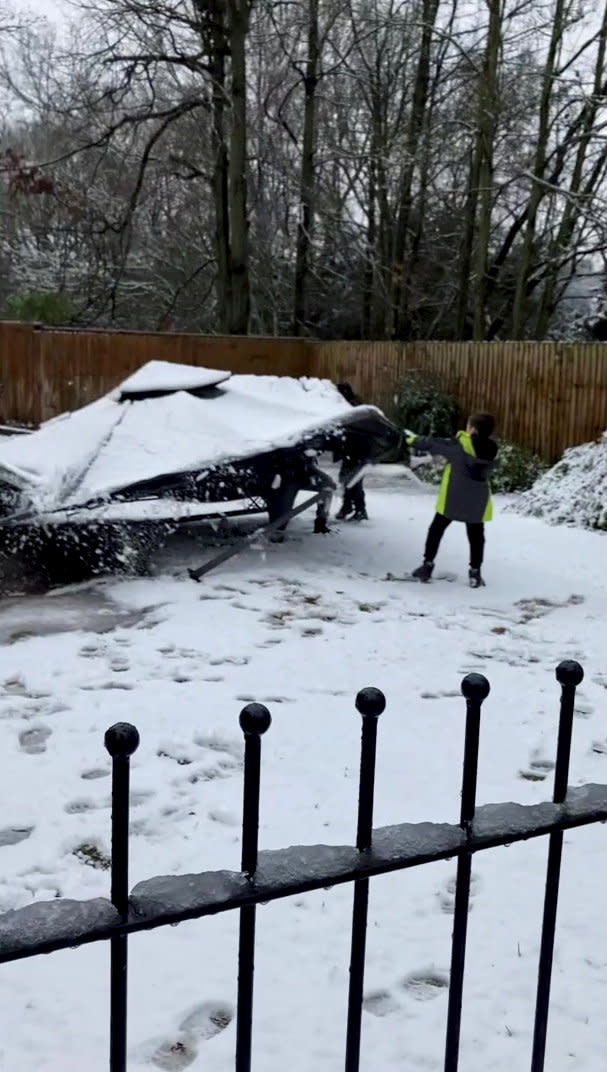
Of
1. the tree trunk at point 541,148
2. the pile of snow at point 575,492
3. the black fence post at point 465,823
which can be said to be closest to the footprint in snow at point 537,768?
the black fence post at point 465,823

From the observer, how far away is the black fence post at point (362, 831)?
164 centimetres

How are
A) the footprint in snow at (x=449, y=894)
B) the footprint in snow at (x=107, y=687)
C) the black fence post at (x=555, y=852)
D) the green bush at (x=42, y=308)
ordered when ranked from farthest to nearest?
the green bush at (x=42, y=308) → the footprint in snow at (x=107, y=687) → the footprint in snow at (x=449, y=894) → the black fence post at (x=555, y=852)

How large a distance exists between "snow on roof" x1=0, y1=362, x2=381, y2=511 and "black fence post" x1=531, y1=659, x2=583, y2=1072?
6.03 m

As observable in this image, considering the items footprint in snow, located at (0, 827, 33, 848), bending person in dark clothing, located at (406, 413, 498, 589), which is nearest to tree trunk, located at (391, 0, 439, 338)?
bending person in dark clothing, located at (406, 413, 498, 589)

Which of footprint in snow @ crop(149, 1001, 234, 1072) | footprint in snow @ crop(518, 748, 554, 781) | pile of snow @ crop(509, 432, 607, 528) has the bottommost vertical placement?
footprint in snow @ crop(149, 1001, 234, 1072)

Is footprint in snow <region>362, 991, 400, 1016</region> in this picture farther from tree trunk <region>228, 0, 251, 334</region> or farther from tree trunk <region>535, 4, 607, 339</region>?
tree trunk <region>228, 0, 251, 334</region>

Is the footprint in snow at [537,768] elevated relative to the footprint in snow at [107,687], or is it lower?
lower

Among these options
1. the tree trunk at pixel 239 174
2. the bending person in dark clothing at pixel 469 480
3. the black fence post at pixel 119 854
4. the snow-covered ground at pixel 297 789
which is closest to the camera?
the black fence post at pixel 119 854

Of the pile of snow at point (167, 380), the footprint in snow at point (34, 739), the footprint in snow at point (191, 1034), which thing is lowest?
→ the footprint in snow at point (191, 1034)

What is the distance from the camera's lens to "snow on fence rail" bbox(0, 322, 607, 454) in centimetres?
1416

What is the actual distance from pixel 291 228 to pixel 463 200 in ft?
14.8

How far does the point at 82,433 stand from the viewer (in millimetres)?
8617

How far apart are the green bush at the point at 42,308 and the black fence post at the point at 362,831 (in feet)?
74.6

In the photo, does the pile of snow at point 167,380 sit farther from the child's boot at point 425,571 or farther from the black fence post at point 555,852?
the black fence post at point 555,852
